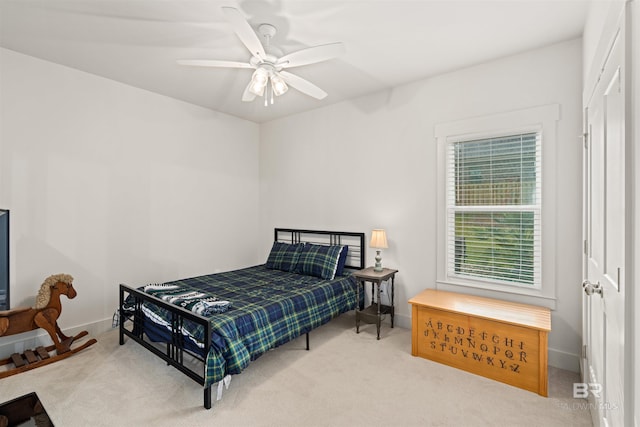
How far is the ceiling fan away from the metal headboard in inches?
77.6

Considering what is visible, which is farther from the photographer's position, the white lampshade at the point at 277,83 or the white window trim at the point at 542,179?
the white window trim at the point at 542,179

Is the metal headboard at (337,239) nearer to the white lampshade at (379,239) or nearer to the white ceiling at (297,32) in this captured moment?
the white lampshade at (379,239)

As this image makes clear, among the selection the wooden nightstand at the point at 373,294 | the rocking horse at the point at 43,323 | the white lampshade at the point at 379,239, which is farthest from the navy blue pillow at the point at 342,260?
the rocking horse at the point at 43,323

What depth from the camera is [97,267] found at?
3.47 meters

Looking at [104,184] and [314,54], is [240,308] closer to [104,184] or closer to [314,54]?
[314,54]

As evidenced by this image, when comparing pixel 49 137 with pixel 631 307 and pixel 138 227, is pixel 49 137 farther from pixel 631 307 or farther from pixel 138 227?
pixel 631 307

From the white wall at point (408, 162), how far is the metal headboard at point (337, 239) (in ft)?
0.36

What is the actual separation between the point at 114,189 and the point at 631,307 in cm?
432

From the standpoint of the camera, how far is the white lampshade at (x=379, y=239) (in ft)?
11.7

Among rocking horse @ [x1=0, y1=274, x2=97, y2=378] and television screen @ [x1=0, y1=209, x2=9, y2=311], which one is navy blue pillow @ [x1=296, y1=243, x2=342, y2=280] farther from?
television screen @ [x1=0, y1=209, x2=9, y2=311]

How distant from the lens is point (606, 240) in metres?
1.57

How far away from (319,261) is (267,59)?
91.2 inches

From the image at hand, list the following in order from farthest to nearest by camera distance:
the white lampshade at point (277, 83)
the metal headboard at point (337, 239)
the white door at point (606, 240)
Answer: the metal headboard at point (337, 239)
the white lampshade at point (277, 83)
the white door at point (606, 240)

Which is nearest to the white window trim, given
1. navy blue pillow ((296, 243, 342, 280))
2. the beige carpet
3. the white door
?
the white door
